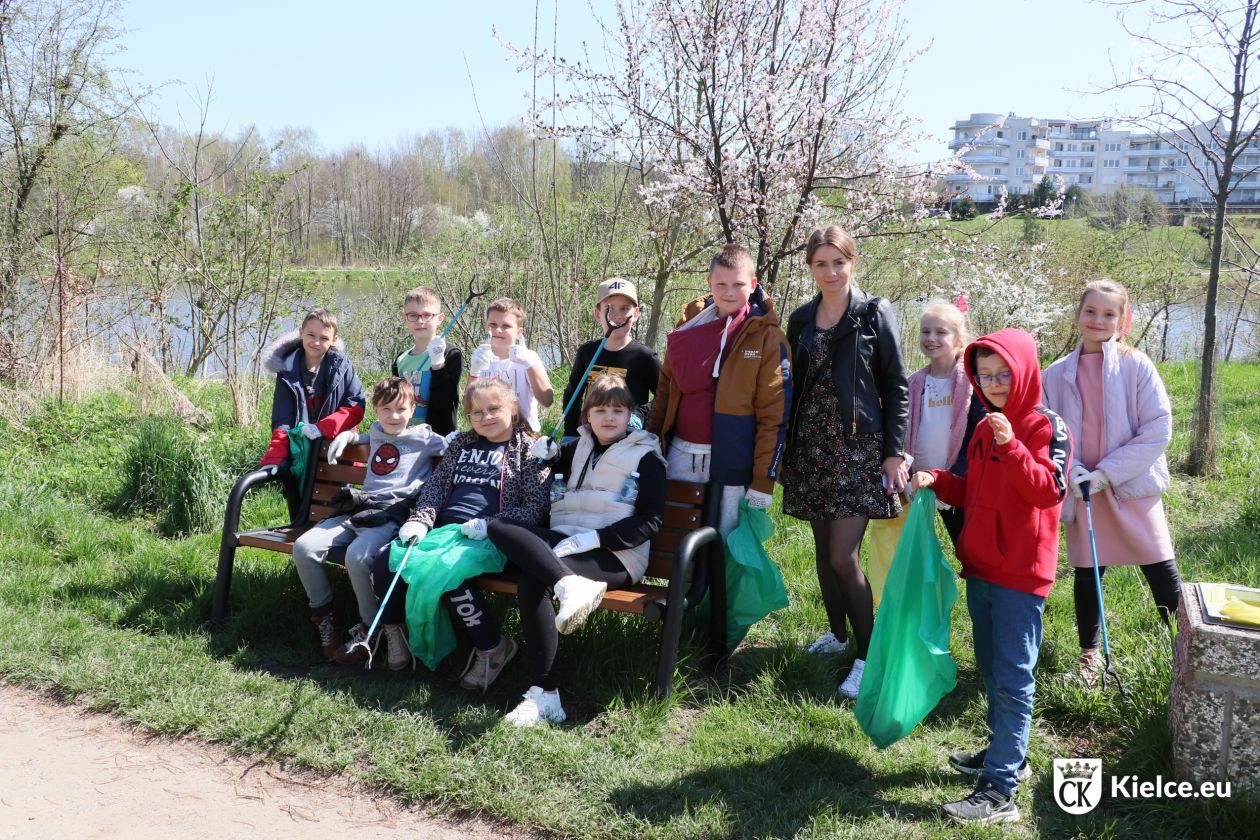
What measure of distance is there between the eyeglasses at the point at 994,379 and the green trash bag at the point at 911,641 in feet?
1.67

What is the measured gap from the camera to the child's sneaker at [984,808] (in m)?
2.99

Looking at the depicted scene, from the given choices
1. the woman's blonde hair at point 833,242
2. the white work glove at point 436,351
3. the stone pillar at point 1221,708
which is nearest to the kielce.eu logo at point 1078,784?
the stone pillar at point 1221,708

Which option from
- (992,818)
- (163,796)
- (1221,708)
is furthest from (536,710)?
(1221,708)

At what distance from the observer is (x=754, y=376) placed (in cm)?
395

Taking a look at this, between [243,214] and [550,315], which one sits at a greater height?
[243,214]

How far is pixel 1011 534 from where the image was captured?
10.2 feet

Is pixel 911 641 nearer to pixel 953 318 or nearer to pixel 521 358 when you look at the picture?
pixel 953 318

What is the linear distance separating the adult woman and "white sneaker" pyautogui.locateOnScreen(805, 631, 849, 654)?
0.25m

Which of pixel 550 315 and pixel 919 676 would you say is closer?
pixel 919 676

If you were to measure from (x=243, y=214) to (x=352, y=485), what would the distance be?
5351 mm

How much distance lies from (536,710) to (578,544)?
0.68 metres

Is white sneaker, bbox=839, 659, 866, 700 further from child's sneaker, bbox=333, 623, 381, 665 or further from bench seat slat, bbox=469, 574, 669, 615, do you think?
child's sneaker, bbox=333, 623, 381, 665

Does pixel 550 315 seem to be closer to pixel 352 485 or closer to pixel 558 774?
pixel 352 485

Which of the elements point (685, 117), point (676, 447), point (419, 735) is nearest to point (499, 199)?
point (685, 117)
